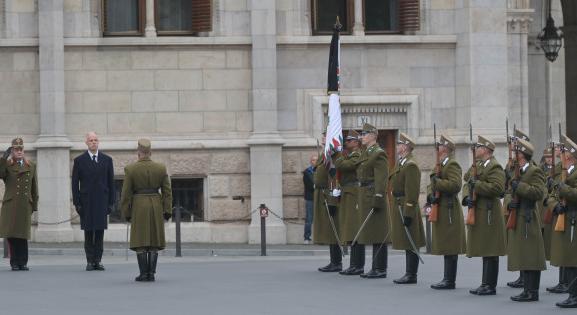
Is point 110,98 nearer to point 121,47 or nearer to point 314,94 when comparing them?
point 121,47

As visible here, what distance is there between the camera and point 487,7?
30.1m

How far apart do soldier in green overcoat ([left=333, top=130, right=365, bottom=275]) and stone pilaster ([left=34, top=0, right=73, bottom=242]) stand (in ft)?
26.4

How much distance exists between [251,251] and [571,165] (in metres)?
10.8

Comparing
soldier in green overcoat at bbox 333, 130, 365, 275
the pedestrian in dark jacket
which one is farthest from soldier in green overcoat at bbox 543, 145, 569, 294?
the pedestrian in dark jacket

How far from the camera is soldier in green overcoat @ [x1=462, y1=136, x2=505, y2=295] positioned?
61.0ft

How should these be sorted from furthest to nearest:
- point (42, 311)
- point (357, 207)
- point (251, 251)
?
point (251, 251) < point (357, 207) < point (42, 311)

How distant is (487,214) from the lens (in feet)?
61.5

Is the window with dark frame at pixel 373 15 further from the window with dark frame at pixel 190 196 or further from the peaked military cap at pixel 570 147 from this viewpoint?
the peaked military cap at pixel 570 147

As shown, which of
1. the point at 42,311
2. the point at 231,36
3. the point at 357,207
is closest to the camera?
the point at 42,311

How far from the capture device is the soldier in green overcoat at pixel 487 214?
61.0ft

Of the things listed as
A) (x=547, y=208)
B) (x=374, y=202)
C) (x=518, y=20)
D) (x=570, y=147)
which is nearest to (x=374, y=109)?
(x=518, y=20)

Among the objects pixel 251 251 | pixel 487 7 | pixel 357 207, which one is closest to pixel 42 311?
pixel 357 207

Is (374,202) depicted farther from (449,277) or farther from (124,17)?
(124,17)

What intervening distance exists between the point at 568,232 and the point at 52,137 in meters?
13.5
